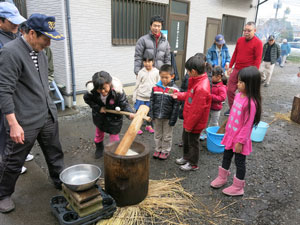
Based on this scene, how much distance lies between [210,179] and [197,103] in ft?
3.98

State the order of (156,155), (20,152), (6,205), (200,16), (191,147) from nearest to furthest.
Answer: (20,152) → (6,205) → (191,147) → (156,155) → (200,16)

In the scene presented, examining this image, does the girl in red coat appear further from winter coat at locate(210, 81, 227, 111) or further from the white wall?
the white wall

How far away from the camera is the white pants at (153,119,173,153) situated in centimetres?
388

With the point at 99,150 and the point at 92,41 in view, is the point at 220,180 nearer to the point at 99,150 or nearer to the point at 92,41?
the point at 99,150

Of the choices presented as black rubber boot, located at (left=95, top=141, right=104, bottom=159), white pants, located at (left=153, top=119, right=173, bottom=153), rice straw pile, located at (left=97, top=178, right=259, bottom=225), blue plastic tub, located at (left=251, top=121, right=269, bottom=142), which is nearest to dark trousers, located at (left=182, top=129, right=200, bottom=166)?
white pants, located at (left=153, top=119, right=173, bottom=153)

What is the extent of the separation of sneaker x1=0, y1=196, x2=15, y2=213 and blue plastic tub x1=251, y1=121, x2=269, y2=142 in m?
4.28

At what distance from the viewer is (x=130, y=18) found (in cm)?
690

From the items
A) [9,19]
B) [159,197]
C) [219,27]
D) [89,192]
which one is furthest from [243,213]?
[219,27]

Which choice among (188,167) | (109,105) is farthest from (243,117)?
(109,105)

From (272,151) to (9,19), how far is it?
4.82 meters

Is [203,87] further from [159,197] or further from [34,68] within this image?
[34,68]

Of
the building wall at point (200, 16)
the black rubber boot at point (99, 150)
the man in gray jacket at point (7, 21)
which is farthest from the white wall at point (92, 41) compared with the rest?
the building wall at point (200, 16)

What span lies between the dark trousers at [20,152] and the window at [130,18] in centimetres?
435

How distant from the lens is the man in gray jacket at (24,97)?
224 centimetres
